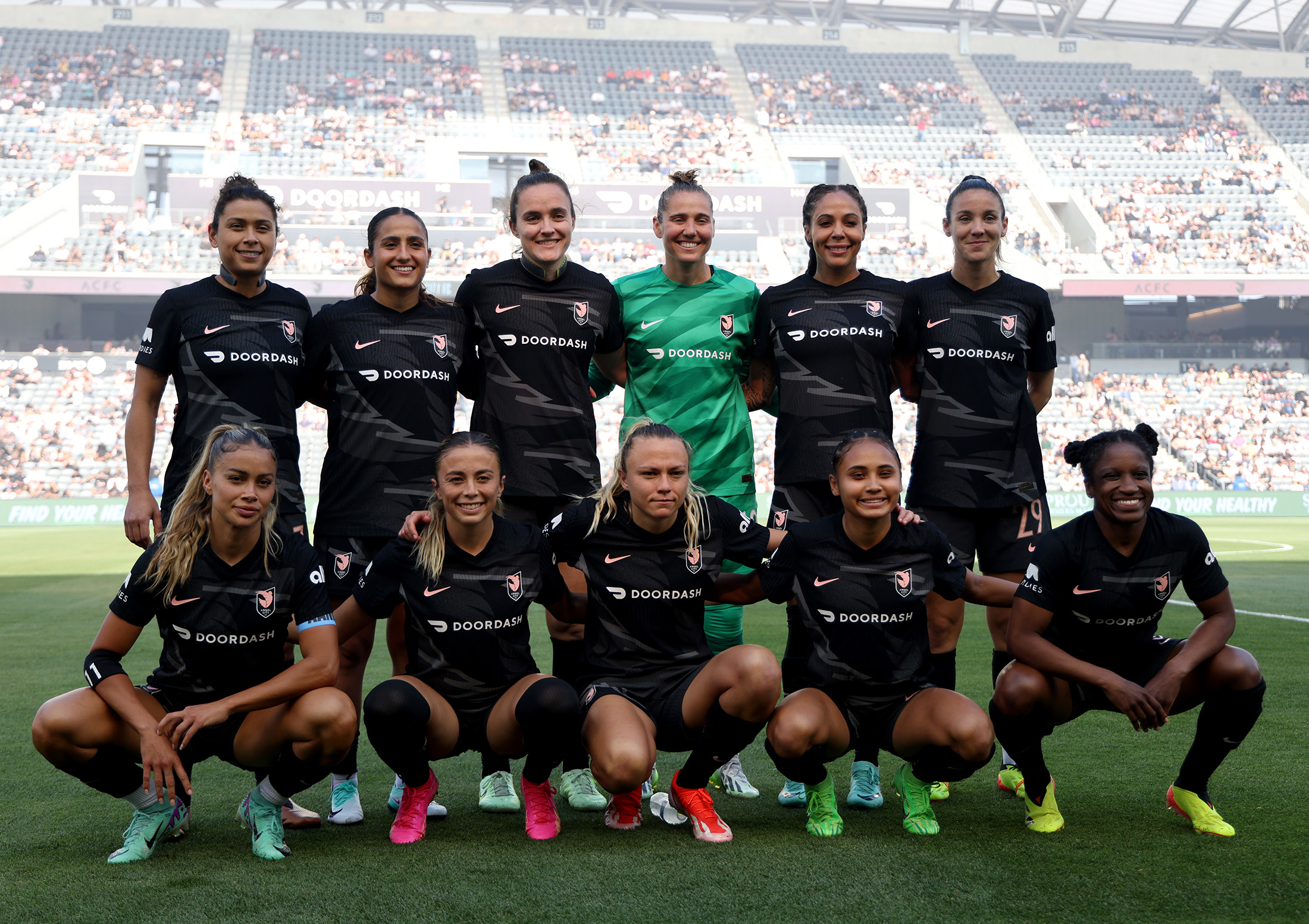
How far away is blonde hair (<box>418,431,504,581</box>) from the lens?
3656mm

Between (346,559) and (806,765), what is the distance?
68.1 inches

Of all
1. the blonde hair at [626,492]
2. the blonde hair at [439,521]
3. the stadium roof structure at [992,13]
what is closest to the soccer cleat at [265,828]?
the blonde hair at [439,521]

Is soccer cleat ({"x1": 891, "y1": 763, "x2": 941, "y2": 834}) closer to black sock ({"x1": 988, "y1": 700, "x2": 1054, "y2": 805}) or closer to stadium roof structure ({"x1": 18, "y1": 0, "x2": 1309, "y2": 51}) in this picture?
black sock ({"x1": 988, "y1": 700, "x2": 1054, "y2": 805})

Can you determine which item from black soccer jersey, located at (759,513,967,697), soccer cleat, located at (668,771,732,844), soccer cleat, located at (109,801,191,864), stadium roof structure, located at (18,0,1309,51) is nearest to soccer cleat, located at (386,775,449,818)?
soccer cleat, located at (109,801,191,864)

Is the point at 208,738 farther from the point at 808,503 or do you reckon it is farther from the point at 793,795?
the point at 808,503

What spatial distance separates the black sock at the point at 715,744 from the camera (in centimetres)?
351

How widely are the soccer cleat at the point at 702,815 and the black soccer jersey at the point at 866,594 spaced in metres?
0.53

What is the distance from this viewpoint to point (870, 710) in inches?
145

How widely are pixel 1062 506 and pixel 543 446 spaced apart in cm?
2060

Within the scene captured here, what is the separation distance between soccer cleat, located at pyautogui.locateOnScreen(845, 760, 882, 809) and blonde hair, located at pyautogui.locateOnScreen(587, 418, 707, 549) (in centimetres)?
96

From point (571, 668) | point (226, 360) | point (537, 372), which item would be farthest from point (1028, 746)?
point (226, 360)

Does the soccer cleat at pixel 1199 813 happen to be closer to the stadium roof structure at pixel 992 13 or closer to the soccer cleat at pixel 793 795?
the soccer cleat at pixel 793 795

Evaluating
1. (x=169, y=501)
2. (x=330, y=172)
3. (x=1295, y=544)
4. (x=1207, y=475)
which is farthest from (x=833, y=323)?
(x=330, y=172)

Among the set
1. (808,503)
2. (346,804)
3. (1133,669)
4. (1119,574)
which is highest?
(808,503)
